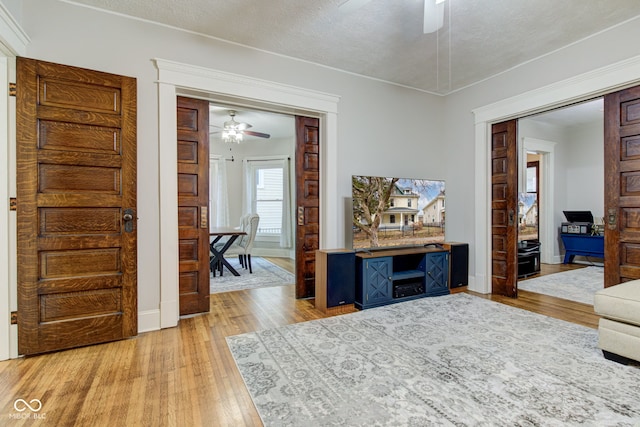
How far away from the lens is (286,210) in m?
6.75

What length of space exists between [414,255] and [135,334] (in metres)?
3.01

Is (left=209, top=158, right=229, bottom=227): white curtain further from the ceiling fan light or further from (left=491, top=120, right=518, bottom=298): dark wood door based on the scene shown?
(left=491, top=120, right=518, bottom=298): dark wood door

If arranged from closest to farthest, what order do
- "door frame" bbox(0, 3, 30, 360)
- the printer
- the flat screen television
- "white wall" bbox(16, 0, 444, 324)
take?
"door frame" bbox(0, 3, 30, 360)
"white wall" bbox(16, 0, 444, 324)
the flat screen television
the printer

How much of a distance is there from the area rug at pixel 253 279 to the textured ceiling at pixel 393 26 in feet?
9.85

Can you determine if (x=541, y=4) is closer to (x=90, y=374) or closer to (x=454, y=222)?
(x=454, y=222)

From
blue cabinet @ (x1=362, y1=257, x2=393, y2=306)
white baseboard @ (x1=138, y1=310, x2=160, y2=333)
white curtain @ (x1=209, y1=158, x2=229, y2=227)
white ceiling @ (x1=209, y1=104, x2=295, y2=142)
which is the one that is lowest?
white baseboard @ (x1=138, y1=310, x2=160, y2=333)

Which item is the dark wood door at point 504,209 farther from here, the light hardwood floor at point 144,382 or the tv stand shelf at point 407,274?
the tv stand shelf at point 407,274

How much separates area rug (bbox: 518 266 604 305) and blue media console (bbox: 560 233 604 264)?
35 cm

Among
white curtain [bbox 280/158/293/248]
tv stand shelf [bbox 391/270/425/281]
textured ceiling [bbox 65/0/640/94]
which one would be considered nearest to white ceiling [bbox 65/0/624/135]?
textured ceiling [bbox 65/0/640/94]

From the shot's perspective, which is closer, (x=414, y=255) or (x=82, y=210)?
(x=82, y=210)

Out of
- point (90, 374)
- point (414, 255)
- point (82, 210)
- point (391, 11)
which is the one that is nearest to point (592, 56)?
point (391, 11)

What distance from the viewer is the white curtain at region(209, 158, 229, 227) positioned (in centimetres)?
675

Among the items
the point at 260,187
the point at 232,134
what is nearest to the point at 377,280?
the point at 232,134

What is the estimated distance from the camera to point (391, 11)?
2533 mm
